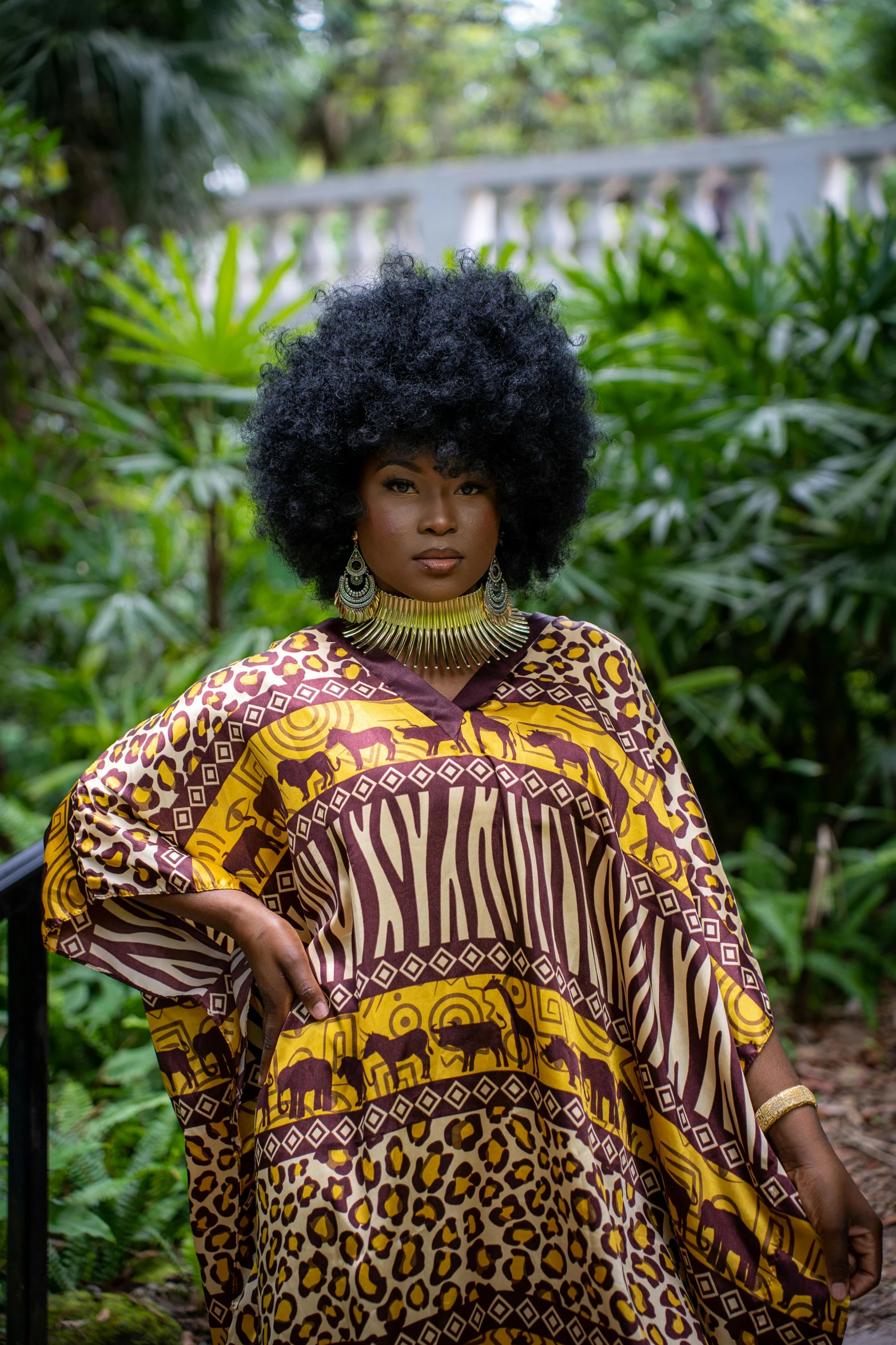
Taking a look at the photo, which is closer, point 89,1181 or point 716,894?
point 716,894

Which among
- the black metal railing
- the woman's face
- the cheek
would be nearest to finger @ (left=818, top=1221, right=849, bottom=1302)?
the woman's face

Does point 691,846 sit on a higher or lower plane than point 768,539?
lower

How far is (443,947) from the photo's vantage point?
5.00 ft

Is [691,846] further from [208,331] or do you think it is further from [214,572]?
[208,331]

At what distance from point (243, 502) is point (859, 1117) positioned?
2559 millimetres

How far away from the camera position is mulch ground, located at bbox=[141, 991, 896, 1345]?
2260 mm

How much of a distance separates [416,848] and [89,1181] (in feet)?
5.16

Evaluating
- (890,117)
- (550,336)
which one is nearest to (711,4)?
(890,117)

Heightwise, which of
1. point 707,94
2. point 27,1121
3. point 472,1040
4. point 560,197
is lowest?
point 27,1121

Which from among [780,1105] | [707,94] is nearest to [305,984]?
[780,1105]

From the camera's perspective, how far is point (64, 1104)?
2.78 m

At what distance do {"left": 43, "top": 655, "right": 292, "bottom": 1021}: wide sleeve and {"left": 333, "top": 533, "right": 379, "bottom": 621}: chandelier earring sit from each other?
15cm

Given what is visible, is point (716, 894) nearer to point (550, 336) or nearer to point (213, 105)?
point (550, 336)

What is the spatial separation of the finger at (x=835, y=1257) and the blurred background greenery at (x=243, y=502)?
1.57 metres
